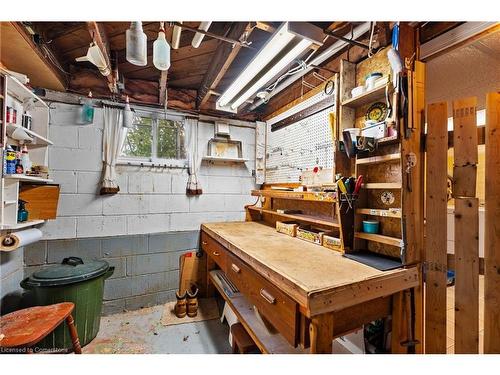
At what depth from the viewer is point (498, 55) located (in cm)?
144

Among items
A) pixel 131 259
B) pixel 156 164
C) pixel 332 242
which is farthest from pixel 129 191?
pixel 332 242

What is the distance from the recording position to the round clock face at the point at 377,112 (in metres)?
1.47

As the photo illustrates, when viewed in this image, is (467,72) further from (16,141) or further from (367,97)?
(16,141)

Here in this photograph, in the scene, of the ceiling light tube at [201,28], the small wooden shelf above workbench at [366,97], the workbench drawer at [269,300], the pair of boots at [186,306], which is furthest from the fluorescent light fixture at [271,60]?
the pair of boots at [186,306]

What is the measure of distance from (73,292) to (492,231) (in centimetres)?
280

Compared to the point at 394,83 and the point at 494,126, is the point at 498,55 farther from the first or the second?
the point at 394,83

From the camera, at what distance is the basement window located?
2670mm

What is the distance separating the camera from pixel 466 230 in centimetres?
119

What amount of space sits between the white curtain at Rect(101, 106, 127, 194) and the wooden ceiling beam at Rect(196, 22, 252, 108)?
951mm

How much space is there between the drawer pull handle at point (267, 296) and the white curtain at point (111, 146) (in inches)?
78.8

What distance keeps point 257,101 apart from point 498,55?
210cm

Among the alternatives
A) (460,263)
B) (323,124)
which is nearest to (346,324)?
(460,263)

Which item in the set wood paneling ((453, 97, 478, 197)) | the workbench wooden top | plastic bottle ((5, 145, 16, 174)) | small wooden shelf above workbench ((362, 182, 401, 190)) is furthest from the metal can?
wood paneling ((453, 97, 478, 197))

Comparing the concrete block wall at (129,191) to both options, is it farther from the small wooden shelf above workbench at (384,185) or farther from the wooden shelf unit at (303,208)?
the small wooden shelf above workbench at (384,185)
